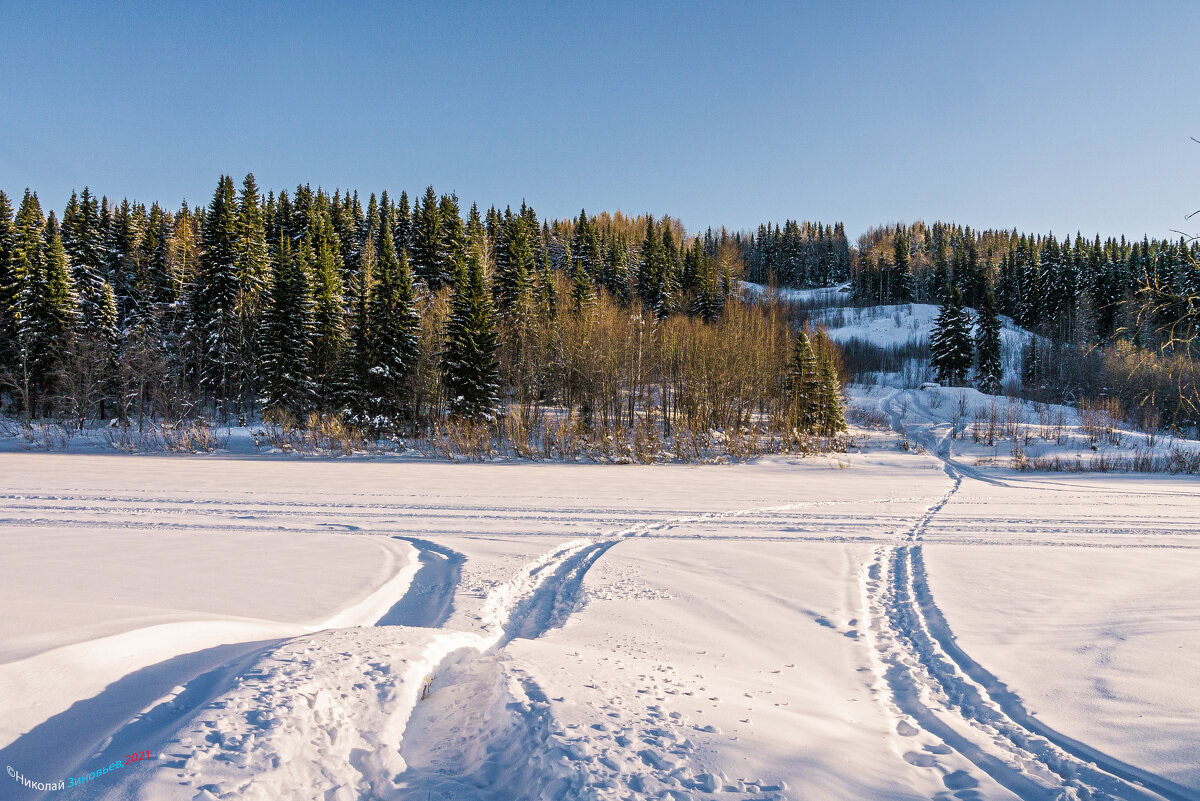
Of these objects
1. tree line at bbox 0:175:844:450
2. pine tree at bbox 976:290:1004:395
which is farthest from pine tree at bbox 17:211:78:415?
pine tree at bbox 976:290:1004:395

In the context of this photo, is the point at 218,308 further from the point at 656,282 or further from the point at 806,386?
the point at 806,386

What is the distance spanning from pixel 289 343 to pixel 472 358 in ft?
40.0

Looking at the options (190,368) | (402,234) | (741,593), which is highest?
(402,234)

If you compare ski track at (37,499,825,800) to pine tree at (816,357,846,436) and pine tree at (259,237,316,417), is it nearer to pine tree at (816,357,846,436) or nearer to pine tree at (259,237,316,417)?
pine tree at (816,357,846,436)

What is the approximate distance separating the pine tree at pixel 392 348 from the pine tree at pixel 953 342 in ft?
157

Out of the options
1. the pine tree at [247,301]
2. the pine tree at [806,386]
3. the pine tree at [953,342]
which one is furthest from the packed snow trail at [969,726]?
the pine tree at [953,342]

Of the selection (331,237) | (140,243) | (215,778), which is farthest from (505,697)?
(140,243)

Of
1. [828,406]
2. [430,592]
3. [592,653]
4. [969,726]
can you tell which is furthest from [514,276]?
[969,726]

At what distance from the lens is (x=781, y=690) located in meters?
3.93

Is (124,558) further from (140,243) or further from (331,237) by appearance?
(140,243)

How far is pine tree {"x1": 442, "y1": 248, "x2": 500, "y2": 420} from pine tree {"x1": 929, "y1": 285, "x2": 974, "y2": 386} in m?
44.5

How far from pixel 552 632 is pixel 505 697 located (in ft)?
5.72

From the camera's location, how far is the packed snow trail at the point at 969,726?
3.06m

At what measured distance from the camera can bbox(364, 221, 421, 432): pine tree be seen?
32219 mm
